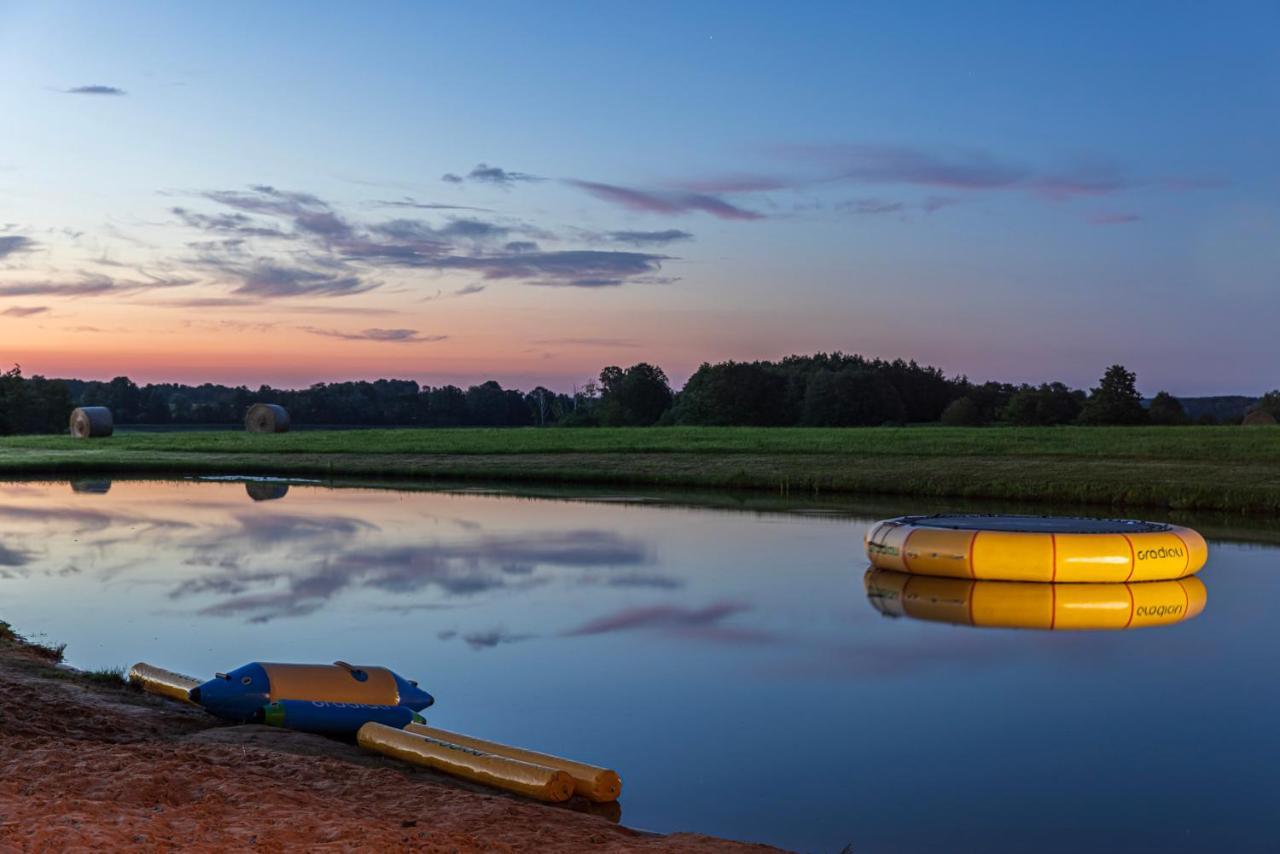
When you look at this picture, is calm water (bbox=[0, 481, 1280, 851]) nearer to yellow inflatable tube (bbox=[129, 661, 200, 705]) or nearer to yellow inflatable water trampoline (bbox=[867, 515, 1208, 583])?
yellow inflatable water trampoline (bbox=[867, 515, 1208, 583])

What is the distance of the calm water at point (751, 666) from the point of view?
300 inches

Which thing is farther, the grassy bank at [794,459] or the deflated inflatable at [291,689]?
the grassy bank at [794,459]

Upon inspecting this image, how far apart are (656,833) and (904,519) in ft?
40.7

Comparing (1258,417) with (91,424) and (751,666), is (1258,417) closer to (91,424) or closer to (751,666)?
(751,666)

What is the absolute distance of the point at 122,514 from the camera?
2605cm

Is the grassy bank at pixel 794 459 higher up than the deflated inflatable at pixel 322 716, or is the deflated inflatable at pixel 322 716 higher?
the grassy bank at pixel 794 459

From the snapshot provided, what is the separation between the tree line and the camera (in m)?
64.6

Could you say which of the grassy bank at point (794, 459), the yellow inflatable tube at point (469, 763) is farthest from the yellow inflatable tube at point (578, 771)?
the grassy bank at point (794, 459)

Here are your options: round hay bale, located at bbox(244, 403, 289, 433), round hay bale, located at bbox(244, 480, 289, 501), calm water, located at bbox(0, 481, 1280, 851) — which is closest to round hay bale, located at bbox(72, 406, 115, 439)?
round hay bale, located at bbox(244, 403, 289, 433)

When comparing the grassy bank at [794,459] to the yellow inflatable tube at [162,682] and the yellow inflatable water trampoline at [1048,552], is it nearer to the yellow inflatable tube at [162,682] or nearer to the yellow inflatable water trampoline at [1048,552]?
the yellow inflatable water trampoline at [1048,552]

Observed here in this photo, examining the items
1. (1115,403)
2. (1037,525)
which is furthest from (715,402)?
(1037,525)

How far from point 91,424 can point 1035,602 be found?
49.3m

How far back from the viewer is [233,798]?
6.60m

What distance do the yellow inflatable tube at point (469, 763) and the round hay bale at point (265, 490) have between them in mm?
22962
